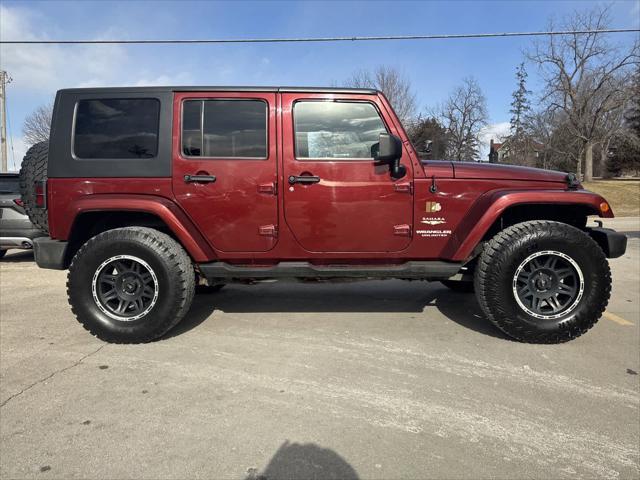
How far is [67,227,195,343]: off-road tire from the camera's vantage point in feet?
10.9

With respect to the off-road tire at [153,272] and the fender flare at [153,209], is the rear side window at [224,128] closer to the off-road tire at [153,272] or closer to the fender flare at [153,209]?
the fender flare at [153,209]

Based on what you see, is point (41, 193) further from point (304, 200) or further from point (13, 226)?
point (13, 226)

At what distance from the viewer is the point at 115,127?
3.47 m

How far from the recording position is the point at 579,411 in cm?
243

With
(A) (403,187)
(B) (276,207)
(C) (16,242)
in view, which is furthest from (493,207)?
(C) (16,242)

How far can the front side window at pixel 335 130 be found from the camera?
3469 millimetres

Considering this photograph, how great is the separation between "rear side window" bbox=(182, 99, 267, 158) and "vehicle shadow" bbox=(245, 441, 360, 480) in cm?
226

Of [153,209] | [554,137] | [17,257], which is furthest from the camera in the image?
[554,137]

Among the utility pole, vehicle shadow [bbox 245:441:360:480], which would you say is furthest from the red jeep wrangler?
the utility pole

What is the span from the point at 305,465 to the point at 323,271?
174 cm

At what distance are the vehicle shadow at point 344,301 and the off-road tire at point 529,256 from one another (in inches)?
14.3

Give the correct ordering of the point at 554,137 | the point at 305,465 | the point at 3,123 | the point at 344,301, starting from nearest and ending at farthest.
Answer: the point at 305,465 → the point at 344,301 → the point at 3,123 → the point at 554,137

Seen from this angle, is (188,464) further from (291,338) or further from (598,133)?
(598,133)

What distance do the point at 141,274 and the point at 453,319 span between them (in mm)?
2916
